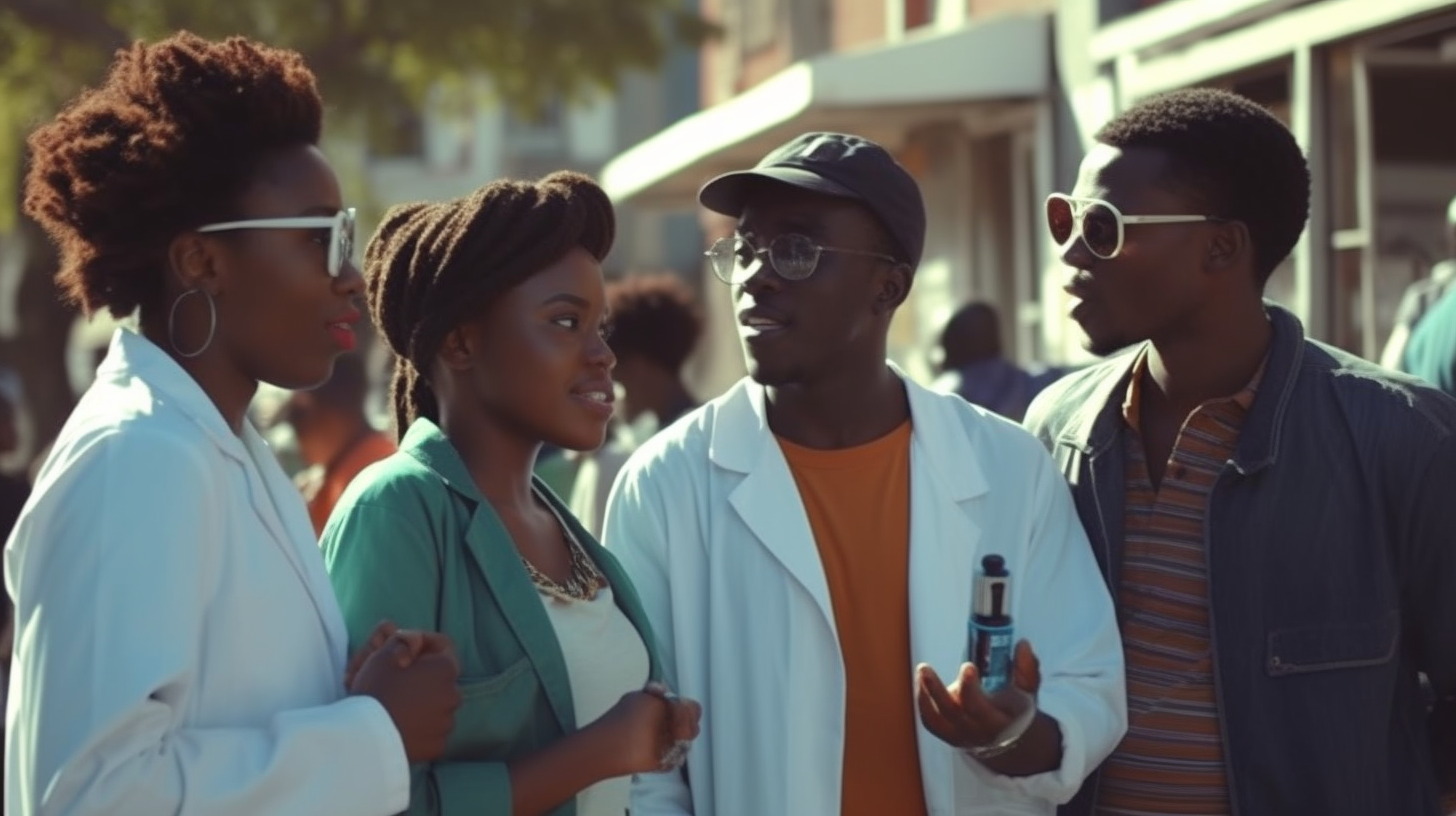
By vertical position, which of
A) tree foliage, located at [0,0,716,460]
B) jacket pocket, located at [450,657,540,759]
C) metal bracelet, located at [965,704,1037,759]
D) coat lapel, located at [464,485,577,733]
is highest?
tree foliage, located at [0,0,716,460]

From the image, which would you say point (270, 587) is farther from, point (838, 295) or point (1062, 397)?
point (1062, 397)

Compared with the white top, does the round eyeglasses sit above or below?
above

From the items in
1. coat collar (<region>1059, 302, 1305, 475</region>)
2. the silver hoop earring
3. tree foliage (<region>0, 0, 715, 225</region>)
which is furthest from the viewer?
tree foliage (<region>0, 0, 715, 225</region>)

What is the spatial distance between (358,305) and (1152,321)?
5.06 feet

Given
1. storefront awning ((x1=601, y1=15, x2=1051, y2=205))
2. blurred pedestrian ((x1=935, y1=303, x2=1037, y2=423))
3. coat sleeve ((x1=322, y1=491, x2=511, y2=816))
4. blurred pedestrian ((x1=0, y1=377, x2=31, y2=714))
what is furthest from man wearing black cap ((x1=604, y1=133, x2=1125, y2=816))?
storefront awning ((x1=601, y1=15, x2=1051, y2=205))

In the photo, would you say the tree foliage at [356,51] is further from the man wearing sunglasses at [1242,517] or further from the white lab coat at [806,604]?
the man wearing sunglasses at [1242,517]

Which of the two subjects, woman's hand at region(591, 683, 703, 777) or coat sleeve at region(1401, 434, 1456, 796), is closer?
woman's hand at region(591, 683, 703, 777)

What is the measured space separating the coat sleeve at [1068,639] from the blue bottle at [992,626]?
34 centimetres

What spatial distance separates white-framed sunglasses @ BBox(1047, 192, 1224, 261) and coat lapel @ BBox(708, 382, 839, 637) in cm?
68

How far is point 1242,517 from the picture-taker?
386 cm

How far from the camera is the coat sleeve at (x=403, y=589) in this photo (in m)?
3.01

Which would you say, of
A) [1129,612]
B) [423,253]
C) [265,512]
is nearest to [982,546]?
[1129,612]

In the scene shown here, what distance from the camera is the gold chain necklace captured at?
3.36 m

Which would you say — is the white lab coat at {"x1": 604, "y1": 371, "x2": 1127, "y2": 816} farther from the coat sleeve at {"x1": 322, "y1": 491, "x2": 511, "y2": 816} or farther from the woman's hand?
the coat sleeve at {"x1": 322, "y1": 491, "x2": 511, "y2": 816}
